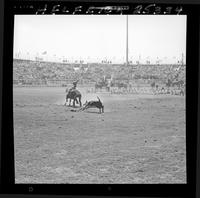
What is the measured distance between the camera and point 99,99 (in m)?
2.44

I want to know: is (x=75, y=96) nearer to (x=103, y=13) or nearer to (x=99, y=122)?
(x=99, y=122)

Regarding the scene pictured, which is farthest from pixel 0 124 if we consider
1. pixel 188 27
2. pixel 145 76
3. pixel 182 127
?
pixel 188 27

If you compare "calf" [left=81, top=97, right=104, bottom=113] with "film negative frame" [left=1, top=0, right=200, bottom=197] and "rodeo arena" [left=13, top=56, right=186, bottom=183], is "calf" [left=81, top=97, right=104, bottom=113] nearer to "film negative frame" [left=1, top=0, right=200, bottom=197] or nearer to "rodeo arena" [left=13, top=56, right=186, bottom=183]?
"rodeo arena" [left=13, top=56, right=186, bottom=183]

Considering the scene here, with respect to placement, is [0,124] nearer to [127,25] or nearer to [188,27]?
[127,25]

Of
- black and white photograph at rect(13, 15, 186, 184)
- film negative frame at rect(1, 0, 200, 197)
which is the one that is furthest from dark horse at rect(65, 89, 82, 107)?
film negative frame at rect(1, 0, 200, 197)

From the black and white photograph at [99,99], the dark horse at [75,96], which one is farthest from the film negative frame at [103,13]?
the dark horse at [75,96]

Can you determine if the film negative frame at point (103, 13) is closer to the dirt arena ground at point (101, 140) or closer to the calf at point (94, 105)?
the dirt arena ground at point (101, 140)

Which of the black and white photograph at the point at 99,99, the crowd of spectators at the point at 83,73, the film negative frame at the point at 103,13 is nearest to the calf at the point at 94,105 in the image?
the black and white photograph at the point at 99,99

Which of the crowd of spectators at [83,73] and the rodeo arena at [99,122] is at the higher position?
the crowd of spectators at [83,73]

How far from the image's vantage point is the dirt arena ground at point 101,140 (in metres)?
2.40

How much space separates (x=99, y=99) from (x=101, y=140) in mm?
228

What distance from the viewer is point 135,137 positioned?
2410 millimetres

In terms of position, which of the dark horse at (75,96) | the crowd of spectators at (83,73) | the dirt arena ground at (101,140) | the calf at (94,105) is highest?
the crowd of spectators at (83,73)

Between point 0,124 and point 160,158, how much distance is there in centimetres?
90
